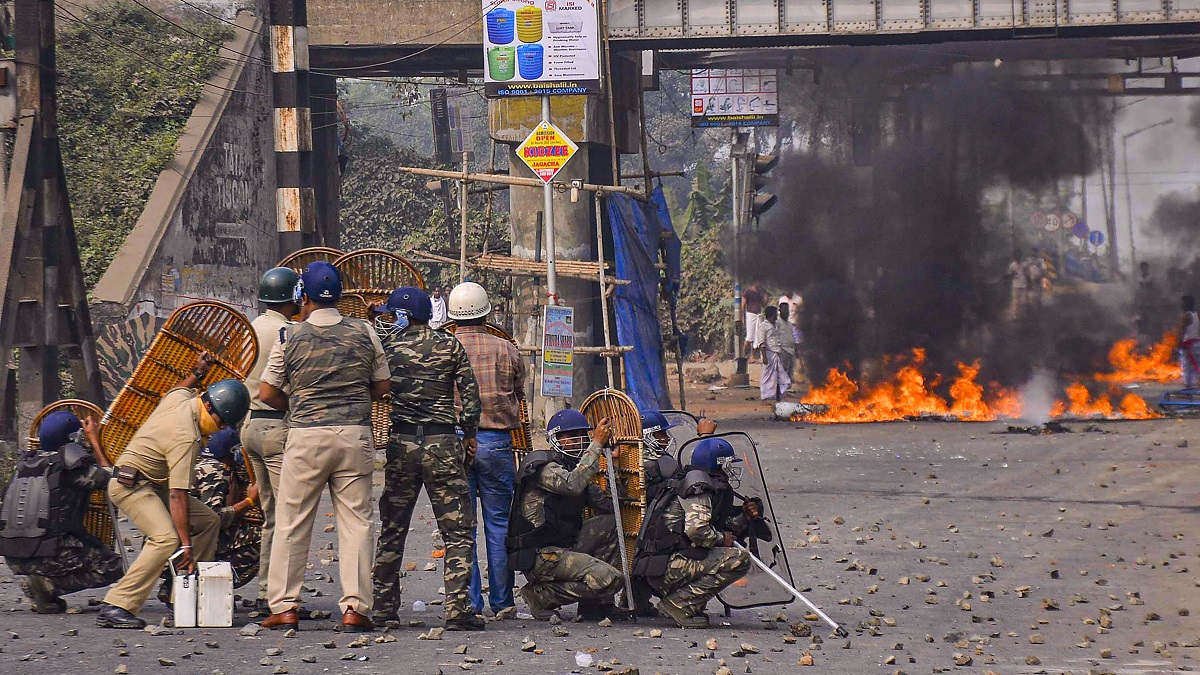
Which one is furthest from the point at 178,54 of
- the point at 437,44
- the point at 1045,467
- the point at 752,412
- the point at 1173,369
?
the point at 1173,369

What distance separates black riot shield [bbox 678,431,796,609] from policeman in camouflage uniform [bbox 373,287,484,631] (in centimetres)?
134

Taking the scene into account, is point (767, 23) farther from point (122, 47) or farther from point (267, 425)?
point (267, 425)

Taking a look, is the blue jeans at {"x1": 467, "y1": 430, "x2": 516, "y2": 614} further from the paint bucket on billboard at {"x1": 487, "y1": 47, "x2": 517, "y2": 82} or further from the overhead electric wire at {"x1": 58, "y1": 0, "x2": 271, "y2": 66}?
the overhead electric wire at {"x1": 58, "y1": 0, "x2": 271, "y2": 66}

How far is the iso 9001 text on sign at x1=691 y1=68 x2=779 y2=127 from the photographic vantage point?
96.3 ft

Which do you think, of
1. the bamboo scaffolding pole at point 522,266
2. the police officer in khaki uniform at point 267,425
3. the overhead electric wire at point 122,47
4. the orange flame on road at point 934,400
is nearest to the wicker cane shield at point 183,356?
the police officer in khaki uniform at point 267,425

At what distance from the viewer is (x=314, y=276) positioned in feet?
23.9

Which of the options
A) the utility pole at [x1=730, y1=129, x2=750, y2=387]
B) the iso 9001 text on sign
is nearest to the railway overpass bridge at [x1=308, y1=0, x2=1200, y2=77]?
the iso 9001 text on sign

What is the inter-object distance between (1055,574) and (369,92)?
75.6m

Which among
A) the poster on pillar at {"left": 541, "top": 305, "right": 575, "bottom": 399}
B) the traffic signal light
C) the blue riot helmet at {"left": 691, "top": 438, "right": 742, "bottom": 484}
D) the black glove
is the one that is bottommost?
the black glove

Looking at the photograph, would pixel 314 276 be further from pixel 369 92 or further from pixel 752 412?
pixel 369 92

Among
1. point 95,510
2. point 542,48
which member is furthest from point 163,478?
point 542,48

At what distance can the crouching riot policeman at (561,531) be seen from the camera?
Answer: 7746 millimetres

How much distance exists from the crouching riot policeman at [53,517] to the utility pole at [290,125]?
7981 millimetres

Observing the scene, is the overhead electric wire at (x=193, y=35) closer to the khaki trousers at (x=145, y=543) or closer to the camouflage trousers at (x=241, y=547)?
the camouflage trousers at (x=241, y=547)
